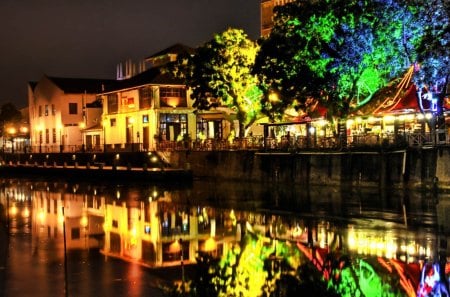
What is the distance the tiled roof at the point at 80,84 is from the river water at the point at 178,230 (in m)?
49.3

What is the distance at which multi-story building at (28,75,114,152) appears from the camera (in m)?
96.6

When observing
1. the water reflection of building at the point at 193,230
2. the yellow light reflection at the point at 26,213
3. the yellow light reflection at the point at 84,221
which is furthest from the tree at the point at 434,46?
the yellow light reflection at the point at 26,213

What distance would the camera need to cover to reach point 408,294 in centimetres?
1730

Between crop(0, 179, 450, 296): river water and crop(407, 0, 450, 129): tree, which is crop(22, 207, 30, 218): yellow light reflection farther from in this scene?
crop(407, 0, 450, 129): tree

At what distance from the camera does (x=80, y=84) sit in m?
102

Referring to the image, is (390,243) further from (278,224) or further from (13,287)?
(13,287)

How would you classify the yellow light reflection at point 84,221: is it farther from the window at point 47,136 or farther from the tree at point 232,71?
the window at point 47,136

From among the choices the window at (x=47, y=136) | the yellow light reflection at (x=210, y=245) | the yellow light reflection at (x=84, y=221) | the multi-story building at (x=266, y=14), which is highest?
the multi-story building at (x=266, y=14)

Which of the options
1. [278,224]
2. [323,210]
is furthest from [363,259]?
[323,210]

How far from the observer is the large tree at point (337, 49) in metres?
46.5

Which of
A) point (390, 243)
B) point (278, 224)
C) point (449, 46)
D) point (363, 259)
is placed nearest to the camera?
point (363, 259)

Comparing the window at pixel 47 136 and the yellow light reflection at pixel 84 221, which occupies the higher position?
the window at pixel 47 136

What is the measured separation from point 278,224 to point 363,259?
31.7 feet

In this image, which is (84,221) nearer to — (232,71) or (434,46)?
(434,46)
